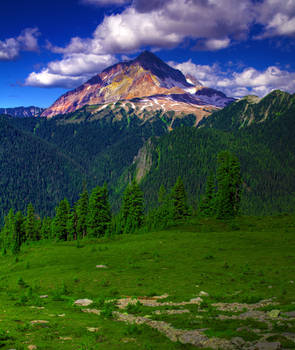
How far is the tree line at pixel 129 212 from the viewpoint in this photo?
8512 cm

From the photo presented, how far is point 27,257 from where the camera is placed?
2179 inches

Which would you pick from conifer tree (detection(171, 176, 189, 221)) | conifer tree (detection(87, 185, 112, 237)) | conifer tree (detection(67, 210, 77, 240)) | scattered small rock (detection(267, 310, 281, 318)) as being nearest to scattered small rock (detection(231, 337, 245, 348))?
scattered small rock (detection(267, 310, 281, 318))

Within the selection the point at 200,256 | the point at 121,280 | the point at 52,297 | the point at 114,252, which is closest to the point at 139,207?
the point at 114,252

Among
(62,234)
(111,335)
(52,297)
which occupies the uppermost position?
(111,335)

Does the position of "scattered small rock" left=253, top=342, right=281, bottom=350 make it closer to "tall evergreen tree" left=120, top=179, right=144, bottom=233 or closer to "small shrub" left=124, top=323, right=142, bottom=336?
"small shrub" left=124, top=323, right=142, bottom=336

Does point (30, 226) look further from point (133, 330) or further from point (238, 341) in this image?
point (238, 341)

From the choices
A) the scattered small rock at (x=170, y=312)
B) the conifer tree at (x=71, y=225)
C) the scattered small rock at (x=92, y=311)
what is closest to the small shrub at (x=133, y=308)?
the scattered small rock at (x=170, y=312)

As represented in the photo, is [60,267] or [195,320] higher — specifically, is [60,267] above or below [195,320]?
below

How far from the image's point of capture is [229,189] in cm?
8469

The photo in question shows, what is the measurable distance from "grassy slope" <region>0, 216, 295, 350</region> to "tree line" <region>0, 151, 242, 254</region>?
19896mm

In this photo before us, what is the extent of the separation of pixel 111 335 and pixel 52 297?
13.4m

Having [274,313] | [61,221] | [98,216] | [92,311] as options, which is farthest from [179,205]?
[274,313]

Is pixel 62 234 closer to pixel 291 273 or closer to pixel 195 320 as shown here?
pixel 291 273

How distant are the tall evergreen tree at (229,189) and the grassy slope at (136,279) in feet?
54.2
